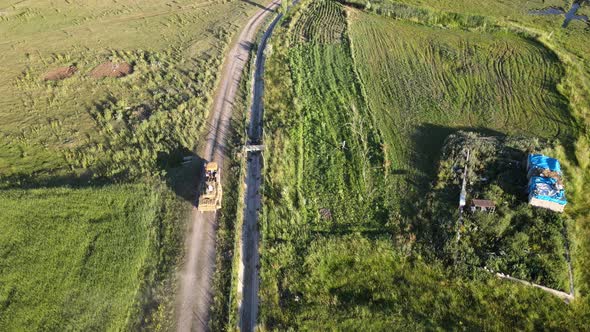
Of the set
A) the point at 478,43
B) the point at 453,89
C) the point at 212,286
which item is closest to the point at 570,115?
the point at 453,89

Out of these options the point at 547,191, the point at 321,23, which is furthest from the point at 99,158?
the point at 547,191

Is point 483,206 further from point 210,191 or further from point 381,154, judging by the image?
point 210,191

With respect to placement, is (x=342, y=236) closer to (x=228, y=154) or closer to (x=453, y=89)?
(x=228, y=154)

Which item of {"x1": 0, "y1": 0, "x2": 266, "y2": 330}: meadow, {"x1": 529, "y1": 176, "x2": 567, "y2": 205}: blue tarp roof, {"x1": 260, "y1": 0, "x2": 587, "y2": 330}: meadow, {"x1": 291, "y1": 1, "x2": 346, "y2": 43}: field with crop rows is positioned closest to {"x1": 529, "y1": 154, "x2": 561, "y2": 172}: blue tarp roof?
{"x1": 529, "y1": 176, "x2": 567, "y2": 205}: blue tarp roof

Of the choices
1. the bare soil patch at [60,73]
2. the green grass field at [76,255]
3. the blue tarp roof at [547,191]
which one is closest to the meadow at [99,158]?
the green grass field at [76,255]

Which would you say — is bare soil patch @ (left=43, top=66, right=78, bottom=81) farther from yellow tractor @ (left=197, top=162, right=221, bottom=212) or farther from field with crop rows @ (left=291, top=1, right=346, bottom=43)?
field with crop rows @ (left=291, top=1, right=346, bottom=43)

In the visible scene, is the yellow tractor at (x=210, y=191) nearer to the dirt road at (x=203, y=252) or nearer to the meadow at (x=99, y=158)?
the dirt road at (x=203, y=252)
